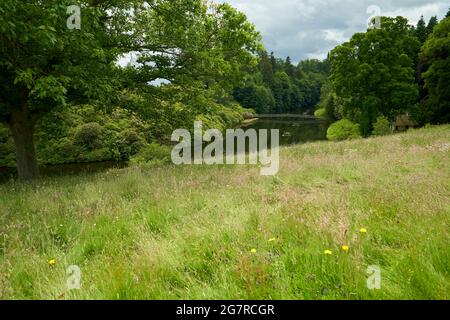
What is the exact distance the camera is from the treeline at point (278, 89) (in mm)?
122625

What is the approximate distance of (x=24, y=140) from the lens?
14.1m

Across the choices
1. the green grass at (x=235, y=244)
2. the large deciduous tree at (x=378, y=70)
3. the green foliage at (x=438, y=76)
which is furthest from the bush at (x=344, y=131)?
the green grass at (x=235, y=244)

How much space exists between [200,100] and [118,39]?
4268mm

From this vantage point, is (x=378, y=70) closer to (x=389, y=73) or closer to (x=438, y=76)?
(x=389, y=73)

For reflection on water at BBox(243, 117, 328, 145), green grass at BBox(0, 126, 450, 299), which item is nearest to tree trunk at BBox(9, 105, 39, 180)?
green grass at BBox(0, 126, 450, 299)

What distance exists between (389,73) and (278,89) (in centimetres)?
11097

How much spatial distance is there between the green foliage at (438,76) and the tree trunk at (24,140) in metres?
36.5

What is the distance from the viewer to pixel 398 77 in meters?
34.4

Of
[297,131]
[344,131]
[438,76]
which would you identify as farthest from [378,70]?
[297,131]

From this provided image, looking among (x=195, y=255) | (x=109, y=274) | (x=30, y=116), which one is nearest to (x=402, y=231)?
(x=195, y=255)
